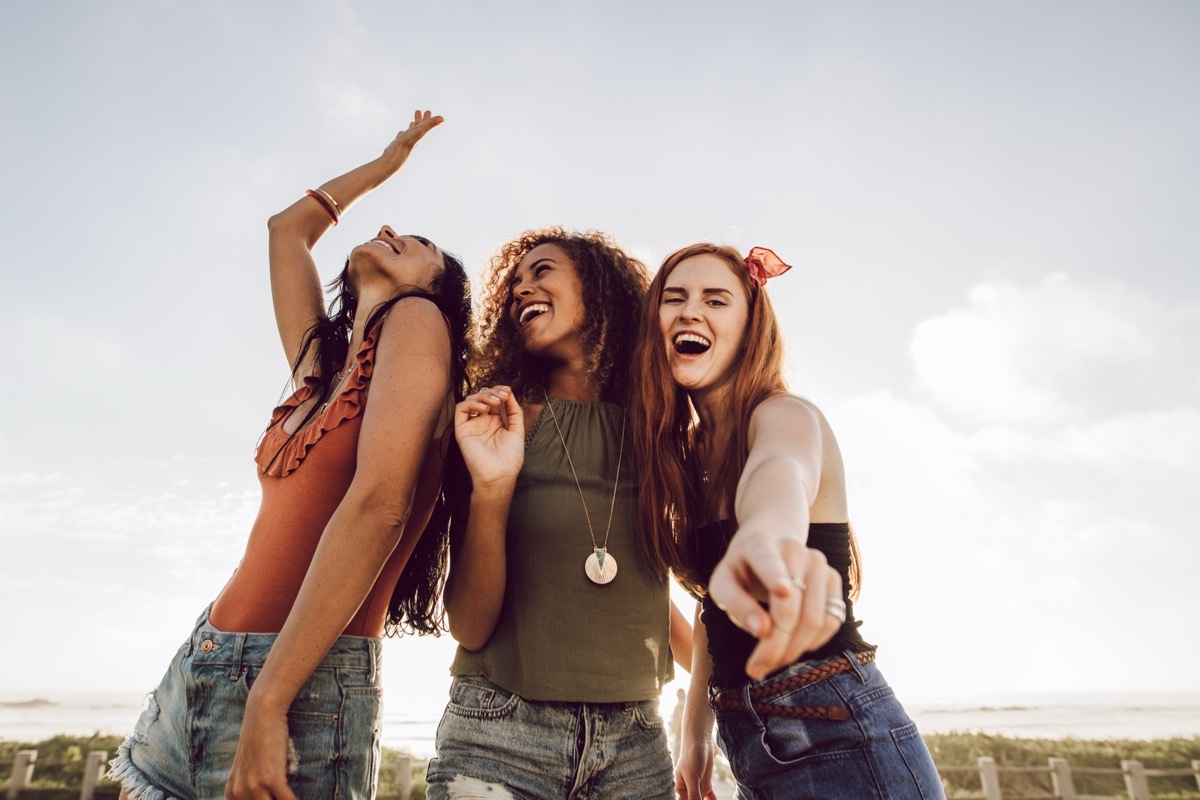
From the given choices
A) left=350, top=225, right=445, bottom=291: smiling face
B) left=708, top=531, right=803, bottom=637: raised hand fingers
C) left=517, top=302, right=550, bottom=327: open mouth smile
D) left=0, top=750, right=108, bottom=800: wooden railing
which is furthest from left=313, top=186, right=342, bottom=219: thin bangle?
left=0, top=750, right=108, bottom=800: wooden railing

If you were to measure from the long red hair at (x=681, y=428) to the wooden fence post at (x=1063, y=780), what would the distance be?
13581mm

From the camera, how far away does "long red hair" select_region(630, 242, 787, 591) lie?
2.19 meters

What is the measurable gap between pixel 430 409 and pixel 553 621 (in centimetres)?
79

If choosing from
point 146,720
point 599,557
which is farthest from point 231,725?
point 599,557

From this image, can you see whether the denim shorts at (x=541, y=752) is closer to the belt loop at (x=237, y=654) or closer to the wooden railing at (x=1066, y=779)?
the belt loop at (x=237, y=654)

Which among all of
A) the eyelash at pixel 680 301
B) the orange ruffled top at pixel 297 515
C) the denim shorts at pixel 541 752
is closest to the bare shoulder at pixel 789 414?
the eyelash at pixel 680 301

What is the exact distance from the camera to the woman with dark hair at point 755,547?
0.97m

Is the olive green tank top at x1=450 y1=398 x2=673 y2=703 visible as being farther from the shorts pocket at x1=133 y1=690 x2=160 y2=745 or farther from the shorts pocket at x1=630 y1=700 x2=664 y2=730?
the shorts pocket at x1=133 y1=690 x2=160 y2=745

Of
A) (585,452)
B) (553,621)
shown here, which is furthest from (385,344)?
(553,621)

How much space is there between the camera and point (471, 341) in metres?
3.00

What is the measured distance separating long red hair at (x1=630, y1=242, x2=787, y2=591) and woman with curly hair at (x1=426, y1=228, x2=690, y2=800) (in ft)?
0.48

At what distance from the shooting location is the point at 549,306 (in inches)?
112

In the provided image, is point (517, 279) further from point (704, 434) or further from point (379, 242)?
point (704, 434)

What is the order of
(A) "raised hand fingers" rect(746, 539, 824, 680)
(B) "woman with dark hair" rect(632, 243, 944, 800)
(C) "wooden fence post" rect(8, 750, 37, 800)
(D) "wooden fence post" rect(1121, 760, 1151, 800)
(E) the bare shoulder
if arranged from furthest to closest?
(D) "wooden fence post" rect(1121, 760, 1151, 800) → (C) "wooden fence post" rect(8, 750, 37, 800) → (E) the bare shoulder → (B) "woman with dark hair" rect(632, 243, 944, 800) → (A) "raised hand fingers" rect(746, 539, 824, 680)
